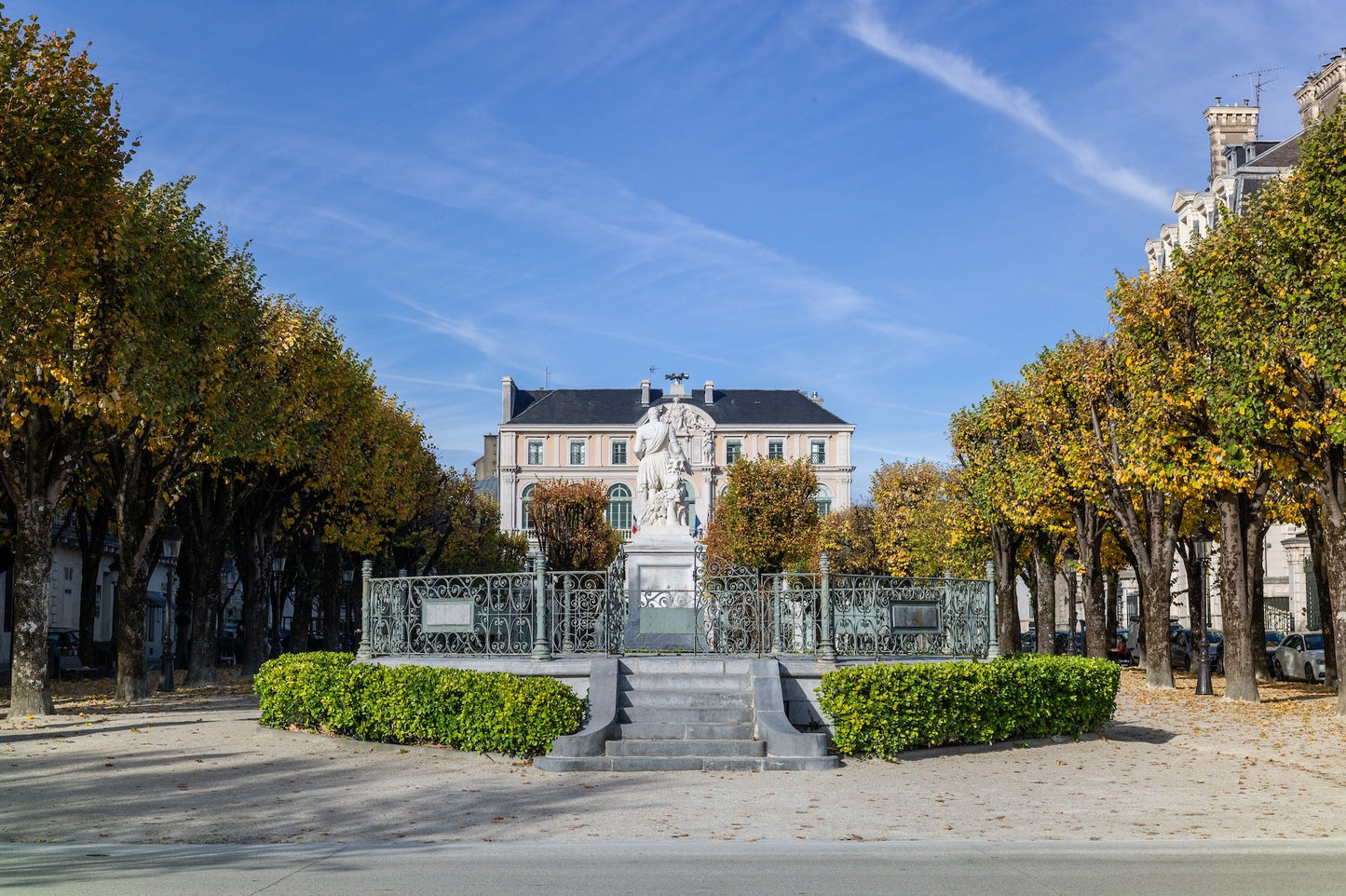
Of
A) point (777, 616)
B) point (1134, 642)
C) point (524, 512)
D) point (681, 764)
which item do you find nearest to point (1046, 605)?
point (1134, 642)

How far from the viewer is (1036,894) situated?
862 centimetres

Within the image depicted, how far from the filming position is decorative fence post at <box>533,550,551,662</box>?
1739cm

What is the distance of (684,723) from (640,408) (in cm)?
9229

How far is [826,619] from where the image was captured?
1758 cm

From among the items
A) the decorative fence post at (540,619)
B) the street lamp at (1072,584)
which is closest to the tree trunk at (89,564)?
the decorative fence post at (540,619)

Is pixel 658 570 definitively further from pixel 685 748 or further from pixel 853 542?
pixel 853 542

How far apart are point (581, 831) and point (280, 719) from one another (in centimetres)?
949

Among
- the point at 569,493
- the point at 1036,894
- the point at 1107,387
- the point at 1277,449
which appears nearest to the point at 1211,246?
the point at 1277,449

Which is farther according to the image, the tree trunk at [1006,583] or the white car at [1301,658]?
the tree trunk at [1006,583]

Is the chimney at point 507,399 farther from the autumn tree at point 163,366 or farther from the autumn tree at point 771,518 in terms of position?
the autumn tree at point 163,366

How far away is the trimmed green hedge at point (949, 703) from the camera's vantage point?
631 inches

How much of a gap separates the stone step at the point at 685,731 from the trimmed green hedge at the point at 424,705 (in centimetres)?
79

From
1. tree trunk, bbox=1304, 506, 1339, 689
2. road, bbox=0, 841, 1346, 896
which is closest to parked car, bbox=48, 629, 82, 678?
road, bbox=0, 841, 1346, 896

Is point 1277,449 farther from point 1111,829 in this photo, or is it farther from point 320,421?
point 320,421
